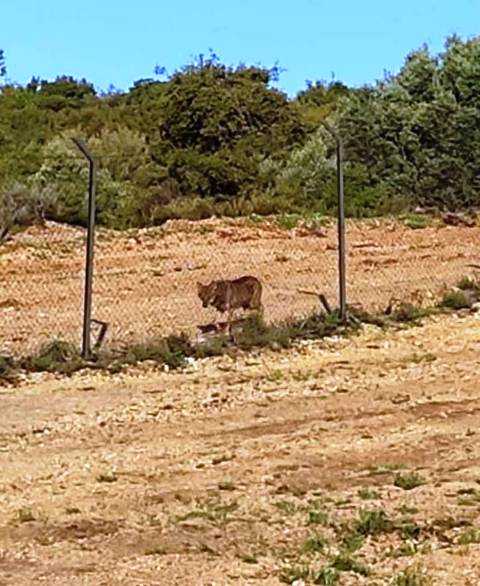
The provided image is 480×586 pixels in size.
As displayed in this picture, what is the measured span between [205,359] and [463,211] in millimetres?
11813

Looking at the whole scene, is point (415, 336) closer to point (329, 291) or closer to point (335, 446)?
point (329, 291)

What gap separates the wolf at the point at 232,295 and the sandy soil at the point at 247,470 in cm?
103

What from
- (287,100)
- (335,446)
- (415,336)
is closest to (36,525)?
(335,446)

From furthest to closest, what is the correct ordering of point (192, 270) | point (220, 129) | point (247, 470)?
point (220, 129) < point (192, 270) < point (247, 470)

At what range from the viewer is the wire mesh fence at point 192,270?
516 inches

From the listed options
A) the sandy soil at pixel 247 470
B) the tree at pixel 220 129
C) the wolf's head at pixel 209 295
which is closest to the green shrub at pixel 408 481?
the sandy soil at pixel 247 470

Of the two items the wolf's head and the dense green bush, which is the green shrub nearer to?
the wolf's head

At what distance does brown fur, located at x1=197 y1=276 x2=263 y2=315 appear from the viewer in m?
12.5

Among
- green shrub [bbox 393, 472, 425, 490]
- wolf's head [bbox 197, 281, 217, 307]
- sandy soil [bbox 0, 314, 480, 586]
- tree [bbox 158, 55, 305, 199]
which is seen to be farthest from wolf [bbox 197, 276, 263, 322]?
tree [bbox 158, 55, 305, 199]

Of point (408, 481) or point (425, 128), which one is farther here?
point (425, 128)

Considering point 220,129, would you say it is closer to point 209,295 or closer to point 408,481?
point 209,295

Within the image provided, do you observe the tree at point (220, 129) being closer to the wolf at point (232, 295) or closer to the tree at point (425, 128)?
the tree at point (425, 128)

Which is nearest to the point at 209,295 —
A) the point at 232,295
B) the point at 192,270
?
the point at 232,295

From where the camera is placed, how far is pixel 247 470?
7.46m
